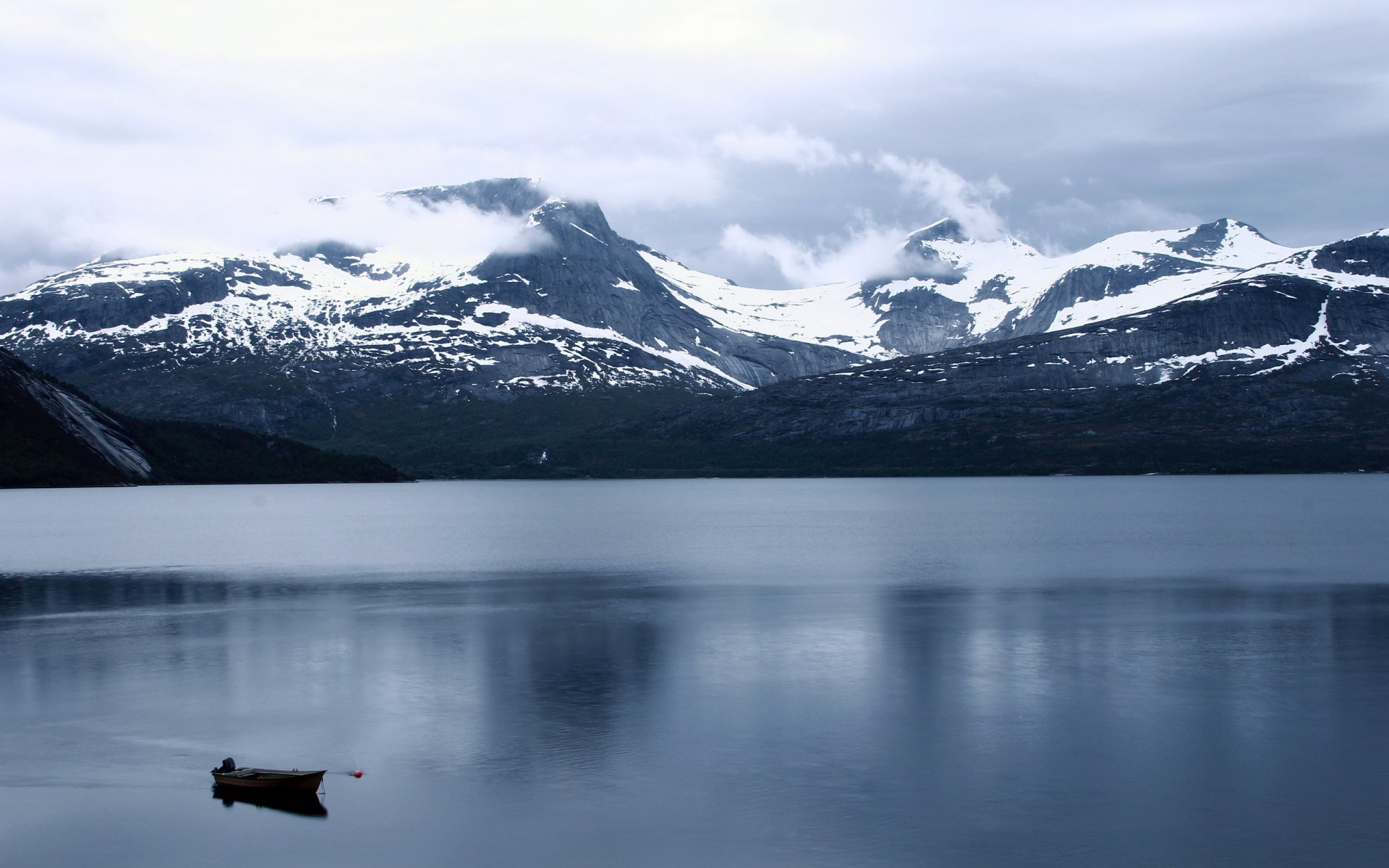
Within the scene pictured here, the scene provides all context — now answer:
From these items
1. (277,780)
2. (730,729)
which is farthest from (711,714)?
(277,780)

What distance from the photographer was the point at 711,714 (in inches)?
1626

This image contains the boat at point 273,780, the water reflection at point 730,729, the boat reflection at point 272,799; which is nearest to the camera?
the water reflection at point 730,729

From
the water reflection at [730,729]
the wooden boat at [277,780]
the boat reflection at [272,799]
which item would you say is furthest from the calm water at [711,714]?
the wooden boat at [277,780]

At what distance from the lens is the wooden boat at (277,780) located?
3203 cm

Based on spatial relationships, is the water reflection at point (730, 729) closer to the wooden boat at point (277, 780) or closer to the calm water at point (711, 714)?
the calm water at point (711, 714)

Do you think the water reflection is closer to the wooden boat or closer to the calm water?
the calm water

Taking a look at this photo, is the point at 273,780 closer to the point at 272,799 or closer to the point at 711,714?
the point at 272,799

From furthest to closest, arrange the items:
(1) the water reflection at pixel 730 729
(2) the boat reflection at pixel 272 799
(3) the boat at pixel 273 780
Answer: (3) the boat at pixel 273 780
(2) the boat reflection at pixel 272 799
(1) the water reflection at pixel 730 729

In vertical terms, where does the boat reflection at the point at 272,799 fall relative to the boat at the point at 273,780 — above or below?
below

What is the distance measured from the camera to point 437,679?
1870 inches

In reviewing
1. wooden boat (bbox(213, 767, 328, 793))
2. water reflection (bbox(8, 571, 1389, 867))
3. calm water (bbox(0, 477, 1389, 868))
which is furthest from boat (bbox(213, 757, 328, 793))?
calm water (bbox(0, 477, 1389, 868))

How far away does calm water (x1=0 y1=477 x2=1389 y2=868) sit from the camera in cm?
2889

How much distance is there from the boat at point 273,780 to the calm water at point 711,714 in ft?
2.05

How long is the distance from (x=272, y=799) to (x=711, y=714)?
15.2 m
